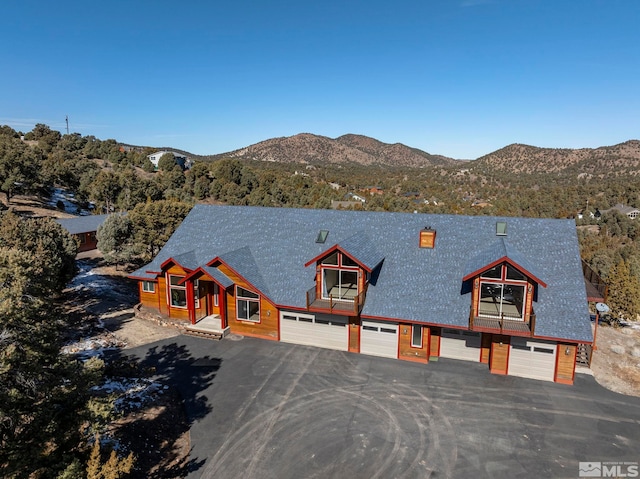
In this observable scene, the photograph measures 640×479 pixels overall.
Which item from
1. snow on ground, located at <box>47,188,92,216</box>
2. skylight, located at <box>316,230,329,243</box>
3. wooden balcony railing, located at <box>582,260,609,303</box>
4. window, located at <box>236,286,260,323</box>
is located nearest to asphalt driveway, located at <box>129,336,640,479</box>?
window, located at <box>236,286,260,323</box>

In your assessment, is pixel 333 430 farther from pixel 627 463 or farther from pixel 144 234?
pixel 144 234

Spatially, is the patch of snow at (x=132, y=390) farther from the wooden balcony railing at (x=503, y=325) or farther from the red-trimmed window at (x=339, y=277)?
the wooden balcony railing at (x=503, y=325)

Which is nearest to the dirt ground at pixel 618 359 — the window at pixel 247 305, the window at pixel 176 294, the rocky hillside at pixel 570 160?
the window at pixel 247 305

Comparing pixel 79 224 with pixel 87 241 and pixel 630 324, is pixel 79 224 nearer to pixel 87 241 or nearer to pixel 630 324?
pixel 87 241

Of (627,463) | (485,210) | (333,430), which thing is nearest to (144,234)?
(333,430)

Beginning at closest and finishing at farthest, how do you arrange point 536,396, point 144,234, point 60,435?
point 60,435 → point 536,396 → point 144,234

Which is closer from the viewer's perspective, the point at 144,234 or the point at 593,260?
the point at 144,234
